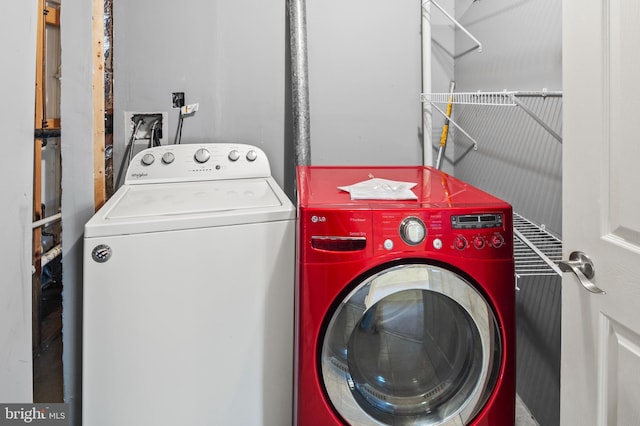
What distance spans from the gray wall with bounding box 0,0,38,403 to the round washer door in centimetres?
82

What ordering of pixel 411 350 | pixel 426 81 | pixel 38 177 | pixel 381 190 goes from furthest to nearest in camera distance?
pixel 426 81, pixel 38 177, pixel 381 190, pixel 411 350

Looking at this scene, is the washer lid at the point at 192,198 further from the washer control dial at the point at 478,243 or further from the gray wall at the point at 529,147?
→ the gray wall at the point at 529,147

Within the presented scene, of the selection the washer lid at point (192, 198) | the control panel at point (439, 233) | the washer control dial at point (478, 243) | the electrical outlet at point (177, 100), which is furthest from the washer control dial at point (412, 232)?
the electrical outlet at point (177, 100)

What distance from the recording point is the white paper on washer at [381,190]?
1446 mm

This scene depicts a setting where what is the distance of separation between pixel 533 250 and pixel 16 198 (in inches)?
58.3

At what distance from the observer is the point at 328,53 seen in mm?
2389

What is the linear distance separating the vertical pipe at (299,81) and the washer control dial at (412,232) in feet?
3.35

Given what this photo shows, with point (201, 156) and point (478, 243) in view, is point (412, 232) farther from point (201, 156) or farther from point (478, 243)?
point (201, 156)

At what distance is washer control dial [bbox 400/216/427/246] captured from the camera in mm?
1301

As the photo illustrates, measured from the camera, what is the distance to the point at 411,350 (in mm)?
1415

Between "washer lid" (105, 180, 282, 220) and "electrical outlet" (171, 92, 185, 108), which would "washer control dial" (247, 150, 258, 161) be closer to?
"washer lid" (105, 180, 282, 220)

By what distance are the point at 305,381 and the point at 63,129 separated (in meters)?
1.26

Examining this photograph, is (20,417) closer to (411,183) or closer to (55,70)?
(411,183)

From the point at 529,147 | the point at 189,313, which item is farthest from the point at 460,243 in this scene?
the point at 189,313
